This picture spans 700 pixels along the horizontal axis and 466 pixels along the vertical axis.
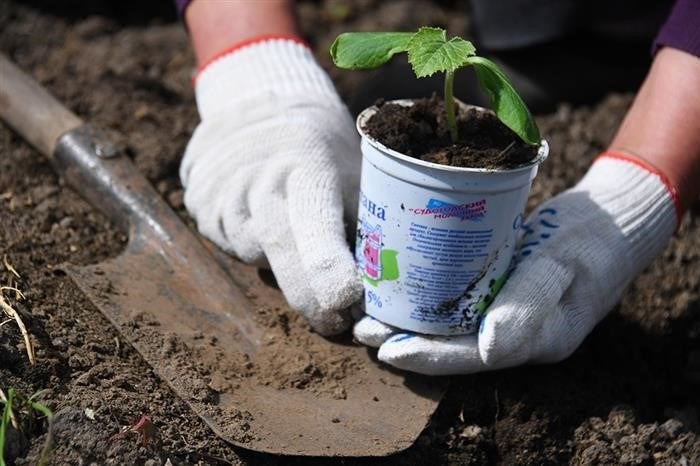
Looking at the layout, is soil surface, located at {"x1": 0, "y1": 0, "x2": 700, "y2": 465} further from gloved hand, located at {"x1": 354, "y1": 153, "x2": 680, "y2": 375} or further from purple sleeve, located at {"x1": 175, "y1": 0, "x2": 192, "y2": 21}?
purple sleeve, located at {"x1": 175, "y1": 0, "x2": 192, "y2": 21}

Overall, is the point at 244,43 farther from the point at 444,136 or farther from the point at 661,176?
the point at 661,176

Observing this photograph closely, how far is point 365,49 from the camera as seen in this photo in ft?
4.86

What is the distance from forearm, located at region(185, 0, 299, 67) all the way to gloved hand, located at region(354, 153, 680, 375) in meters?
0.76

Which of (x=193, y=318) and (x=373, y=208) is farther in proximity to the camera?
(x=193, y=318)

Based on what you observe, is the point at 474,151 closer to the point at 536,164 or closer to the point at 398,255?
the point at 536,164

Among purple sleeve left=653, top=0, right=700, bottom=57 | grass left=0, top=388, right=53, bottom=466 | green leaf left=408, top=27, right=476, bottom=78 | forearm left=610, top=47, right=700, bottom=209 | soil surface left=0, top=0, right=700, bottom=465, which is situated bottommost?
soil surface left=0, top=0, right=700, bottom=465

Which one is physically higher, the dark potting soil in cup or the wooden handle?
the dark potting soil in cup

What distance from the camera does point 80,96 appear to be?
2.56 metres

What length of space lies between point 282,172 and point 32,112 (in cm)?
76

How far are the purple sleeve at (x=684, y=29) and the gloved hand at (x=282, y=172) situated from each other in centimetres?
70

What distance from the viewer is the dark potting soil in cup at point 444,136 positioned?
1.50 meters

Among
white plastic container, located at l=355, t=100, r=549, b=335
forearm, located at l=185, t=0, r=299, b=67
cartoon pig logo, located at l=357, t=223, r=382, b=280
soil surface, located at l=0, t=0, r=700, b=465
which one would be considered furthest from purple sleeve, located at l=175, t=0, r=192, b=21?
cartoon pig logo, located at l=357, t=223, r=382, b=280

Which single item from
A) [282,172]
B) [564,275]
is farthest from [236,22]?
[564,275]

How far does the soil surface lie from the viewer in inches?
60.4
